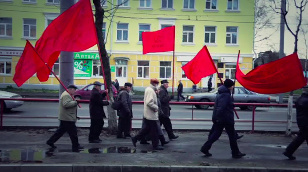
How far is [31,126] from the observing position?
37.2 feet

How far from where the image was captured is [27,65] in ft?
27.1

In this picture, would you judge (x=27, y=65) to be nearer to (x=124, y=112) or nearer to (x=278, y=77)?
(x=124, y=112)

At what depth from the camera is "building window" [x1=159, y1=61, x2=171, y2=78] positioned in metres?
35.1

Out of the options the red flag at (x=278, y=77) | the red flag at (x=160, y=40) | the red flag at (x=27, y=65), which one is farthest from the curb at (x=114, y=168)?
the red flag at (x=160, y=40)

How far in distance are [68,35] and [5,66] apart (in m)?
28.2

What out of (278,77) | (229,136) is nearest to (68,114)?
(229,136)

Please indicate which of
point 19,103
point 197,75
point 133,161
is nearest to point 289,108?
point 197,75

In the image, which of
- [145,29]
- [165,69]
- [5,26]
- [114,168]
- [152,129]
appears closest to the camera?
[114,168]

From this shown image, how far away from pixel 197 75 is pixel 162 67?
24.6 meters

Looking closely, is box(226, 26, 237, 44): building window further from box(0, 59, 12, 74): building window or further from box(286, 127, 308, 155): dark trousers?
box(286, 127, 308, 155): dark trousers

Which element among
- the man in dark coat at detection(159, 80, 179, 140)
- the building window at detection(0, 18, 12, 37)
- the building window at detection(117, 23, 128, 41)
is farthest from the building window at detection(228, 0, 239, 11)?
the man in dark coat at detection(159, 80, 179, 140)

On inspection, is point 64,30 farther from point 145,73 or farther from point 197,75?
point 145,73

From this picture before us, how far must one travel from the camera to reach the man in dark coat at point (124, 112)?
31.7 ft

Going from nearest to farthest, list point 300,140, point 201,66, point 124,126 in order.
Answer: point 300,140, point 124,126, point 201,66
